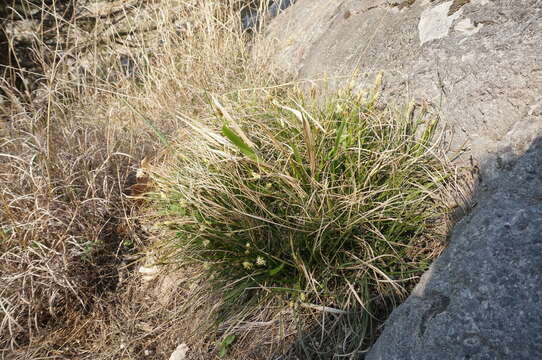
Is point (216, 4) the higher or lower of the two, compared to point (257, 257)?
higher

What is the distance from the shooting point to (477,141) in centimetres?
152

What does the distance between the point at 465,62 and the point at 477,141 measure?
0.35m

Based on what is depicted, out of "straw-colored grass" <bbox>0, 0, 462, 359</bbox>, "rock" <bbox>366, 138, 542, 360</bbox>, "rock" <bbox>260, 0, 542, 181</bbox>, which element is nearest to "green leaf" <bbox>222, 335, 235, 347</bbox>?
"straw-colored grass" <bbox>0, 0, 462, 359</bbox>

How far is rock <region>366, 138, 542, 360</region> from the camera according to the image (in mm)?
889

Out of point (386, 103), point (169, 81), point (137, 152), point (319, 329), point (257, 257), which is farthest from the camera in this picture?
point (169, 81)

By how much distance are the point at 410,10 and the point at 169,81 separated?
1760 mm

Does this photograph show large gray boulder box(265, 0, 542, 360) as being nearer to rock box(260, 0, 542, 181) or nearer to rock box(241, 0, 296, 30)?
rock box(260, 0, 542, 181)

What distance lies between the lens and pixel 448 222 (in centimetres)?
152

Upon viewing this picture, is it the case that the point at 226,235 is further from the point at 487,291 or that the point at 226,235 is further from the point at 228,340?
the point at 487,291

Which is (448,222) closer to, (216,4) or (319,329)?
(319,329)

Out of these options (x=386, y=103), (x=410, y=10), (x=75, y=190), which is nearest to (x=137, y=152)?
(x=75, y=190)

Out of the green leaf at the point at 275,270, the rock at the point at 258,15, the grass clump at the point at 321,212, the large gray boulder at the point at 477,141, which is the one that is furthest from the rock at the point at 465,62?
the rock at the point at 258,15

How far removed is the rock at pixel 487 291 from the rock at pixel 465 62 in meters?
0.23

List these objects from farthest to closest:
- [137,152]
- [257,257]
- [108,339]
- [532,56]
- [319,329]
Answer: [137,152], [108,339], [257,257], [319,329], [532,56]
